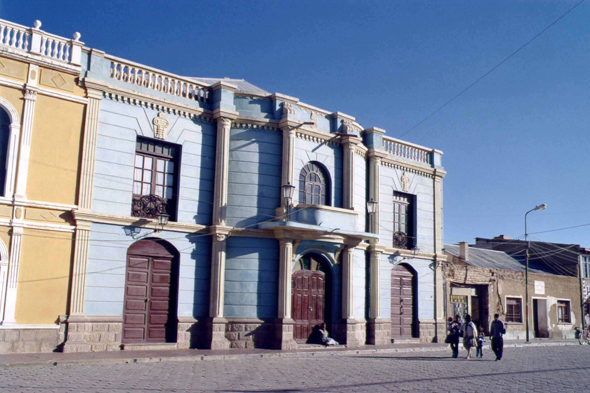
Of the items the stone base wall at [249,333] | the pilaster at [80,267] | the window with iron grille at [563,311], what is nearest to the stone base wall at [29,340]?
the pilaster at [80,267]

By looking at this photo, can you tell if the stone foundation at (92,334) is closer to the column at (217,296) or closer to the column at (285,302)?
the column at (217,296)

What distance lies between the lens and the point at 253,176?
62.0ft

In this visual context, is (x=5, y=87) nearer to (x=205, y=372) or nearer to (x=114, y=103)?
(x=114, y=103)

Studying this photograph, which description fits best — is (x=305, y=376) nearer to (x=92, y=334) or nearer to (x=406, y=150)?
(x=92, y=334)

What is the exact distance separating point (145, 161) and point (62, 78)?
10.9ft

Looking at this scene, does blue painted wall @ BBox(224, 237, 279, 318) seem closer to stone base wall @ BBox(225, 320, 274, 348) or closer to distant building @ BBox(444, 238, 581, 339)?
stone base wall @ BBox(225, 320, 274, 348)

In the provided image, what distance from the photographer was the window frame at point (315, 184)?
20.1 metres

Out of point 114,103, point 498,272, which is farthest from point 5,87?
point 498,272

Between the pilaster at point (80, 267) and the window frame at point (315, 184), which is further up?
the window frame at point (315, 184)

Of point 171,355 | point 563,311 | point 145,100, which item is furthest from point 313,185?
point 563,311

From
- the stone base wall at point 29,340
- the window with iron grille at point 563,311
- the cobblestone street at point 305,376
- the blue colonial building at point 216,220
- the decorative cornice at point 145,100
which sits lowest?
the cobblestone street at point 305,376

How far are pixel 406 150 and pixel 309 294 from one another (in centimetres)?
822

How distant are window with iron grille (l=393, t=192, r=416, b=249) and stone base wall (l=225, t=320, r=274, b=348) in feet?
23.9

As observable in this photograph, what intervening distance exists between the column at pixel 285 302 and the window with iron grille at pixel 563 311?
2162cm
